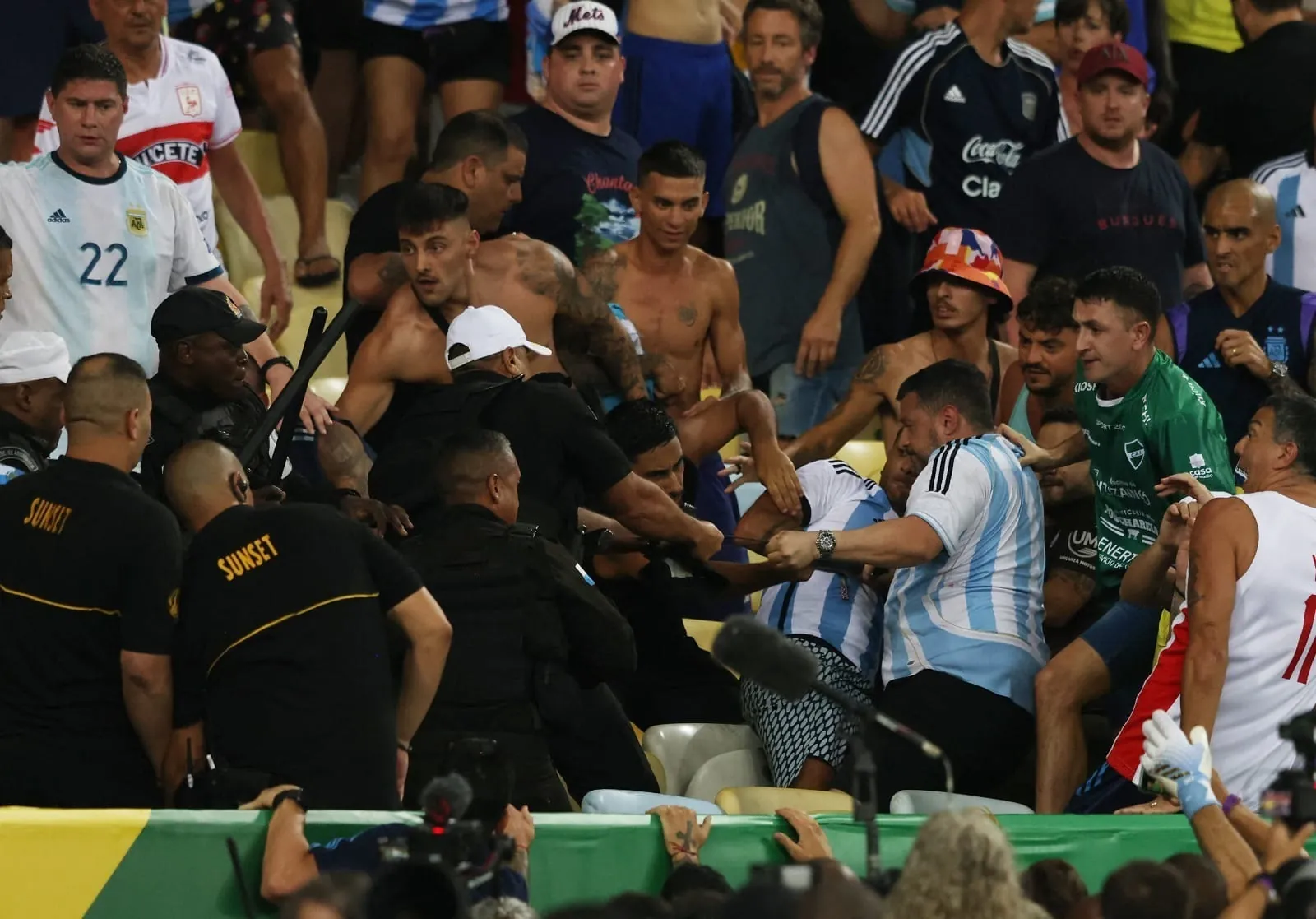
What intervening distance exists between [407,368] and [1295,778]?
3944mm

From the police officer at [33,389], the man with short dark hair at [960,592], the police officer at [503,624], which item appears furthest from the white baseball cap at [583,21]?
the police officer at [503,624]

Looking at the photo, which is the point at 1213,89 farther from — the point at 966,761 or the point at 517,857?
the point at 517,857

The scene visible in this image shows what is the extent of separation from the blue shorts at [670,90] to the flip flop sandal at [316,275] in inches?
54.2

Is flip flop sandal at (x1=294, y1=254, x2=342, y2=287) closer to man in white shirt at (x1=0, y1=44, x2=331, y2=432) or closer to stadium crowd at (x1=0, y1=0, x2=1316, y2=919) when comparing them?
stadium crowd at (x1=0, y1=0, x2=1316, y2=919)

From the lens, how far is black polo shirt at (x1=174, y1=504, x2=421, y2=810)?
5.36 meters

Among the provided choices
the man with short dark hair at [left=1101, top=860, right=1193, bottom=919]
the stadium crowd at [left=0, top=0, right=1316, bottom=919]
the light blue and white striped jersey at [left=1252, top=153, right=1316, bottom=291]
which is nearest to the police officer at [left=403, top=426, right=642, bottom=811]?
the stadium crowd at [left=0, top=0, right=1316, bottom=919]

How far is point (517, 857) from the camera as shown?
4938mm

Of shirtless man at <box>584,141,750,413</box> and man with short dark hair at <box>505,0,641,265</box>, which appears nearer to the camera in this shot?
shirtless man at <box>584,141,750,413</box>

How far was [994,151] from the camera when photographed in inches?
376

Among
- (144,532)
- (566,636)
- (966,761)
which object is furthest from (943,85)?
(144,532)

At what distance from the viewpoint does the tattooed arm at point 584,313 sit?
780 centimetres

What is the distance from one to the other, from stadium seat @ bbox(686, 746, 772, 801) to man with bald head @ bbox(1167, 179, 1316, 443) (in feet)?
8.41

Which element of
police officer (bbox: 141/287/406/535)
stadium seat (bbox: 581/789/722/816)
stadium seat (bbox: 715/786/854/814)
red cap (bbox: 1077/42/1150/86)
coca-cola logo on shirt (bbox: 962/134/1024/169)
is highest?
red cap (bbox: 1077/42/1150/86)

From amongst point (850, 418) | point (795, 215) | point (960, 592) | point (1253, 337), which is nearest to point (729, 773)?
point (960, 592)
